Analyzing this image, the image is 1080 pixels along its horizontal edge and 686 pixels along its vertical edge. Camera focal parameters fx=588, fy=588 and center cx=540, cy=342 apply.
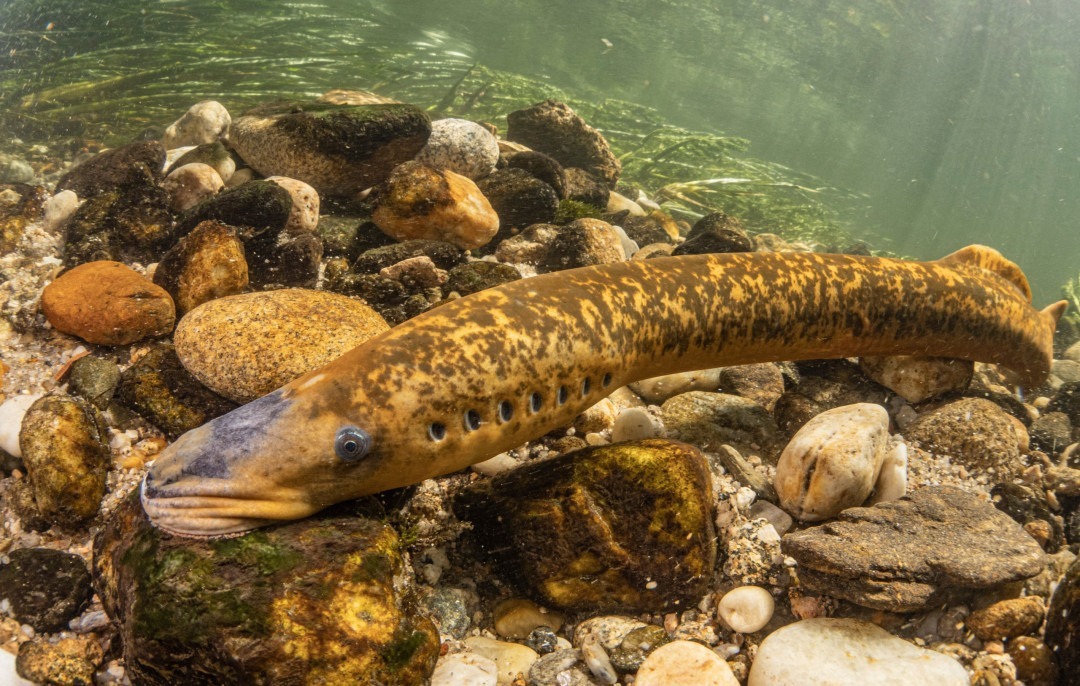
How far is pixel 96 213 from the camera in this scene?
407 centimetres

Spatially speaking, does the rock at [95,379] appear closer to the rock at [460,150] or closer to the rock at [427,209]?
the rock at [427,209]

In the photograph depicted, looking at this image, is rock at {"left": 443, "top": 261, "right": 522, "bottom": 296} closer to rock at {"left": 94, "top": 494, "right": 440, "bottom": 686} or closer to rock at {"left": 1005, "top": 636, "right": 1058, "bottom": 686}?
rock at {"left": 94, "top": 494, "right": 440, "bottom": 686}

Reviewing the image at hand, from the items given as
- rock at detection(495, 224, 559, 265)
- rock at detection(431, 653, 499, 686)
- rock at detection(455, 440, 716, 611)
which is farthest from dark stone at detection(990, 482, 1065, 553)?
rock at detection(495, 224, 559, 265)

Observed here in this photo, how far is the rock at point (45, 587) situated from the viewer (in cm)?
212

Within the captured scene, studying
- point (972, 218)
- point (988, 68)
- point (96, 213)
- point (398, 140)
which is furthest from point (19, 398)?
point (972, 218)

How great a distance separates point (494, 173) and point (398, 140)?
915 mm

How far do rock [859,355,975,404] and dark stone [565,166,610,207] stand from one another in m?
3.06

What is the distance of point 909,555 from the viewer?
2.38 meters

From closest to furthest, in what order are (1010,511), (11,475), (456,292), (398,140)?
(11,475)
(1010,511)
(456,292)
(398,140)

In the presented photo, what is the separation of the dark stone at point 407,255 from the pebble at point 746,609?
276cm

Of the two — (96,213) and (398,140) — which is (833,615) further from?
(96,213)

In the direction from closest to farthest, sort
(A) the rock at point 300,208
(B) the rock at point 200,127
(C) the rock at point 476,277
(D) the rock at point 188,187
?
(C) the rock at point 476,277 → (A) the rock at point 300,208 → (D) the rock at point 188,187 → (B) the rock at point 200,127

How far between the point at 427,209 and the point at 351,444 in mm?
2759

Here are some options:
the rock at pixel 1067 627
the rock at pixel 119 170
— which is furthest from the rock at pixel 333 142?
the rock at pixel 1067 627
